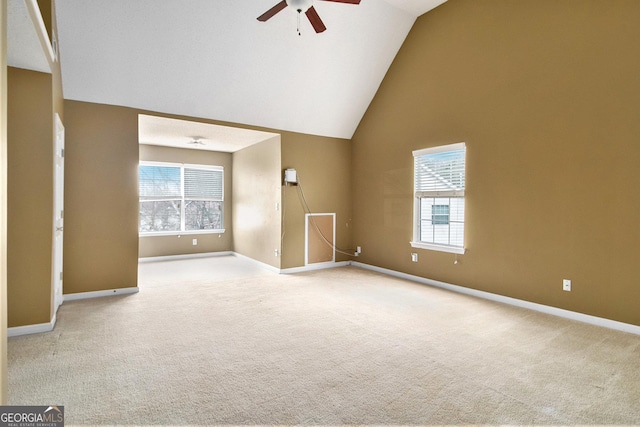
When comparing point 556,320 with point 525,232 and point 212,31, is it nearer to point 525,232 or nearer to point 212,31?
point 525,232

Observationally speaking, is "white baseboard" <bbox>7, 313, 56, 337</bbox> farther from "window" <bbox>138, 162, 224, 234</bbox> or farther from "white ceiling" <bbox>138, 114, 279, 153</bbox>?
"window" <bbox>138, 162, 224, 234</bbox>

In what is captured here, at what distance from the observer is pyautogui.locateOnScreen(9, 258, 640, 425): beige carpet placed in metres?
2.01

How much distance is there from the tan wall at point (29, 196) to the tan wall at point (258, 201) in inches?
128

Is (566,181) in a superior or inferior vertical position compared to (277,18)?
inferior

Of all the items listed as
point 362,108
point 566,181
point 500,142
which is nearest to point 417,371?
point 566,181

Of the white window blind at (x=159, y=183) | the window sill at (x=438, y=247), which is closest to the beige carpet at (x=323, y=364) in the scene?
the window sill at (x=438, y=247)

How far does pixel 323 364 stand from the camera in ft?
8.51

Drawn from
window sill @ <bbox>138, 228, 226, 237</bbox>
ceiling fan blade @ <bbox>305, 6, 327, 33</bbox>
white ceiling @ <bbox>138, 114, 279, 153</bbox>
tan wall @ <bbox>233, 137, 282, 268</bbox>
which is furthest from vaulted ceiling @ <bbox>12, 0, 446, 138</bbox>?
window sill @ <bbox>138, 228, 226, 237</bbox>

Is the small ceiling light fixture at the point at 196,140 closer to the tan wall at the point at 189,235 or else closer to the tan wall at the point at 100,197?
the tan wall at the point at 189,235

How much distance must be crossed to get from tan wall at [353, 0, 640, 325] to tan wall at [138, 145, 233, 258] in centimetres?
433

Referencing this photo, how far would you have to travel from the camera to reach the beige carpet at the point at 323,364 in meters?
2.01

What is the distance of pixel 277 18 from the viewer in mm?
4121

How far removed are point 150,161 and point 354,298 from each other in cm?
523
